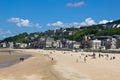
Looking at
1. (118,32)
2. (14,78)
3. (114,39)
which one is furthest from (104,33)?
(14,78)

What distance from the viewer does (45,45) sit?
196 m

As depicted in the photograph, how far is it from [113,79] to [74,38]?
164931mm

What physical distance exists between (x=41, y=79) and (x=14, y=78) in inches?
119

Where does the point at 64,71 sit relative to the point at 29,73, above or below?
above

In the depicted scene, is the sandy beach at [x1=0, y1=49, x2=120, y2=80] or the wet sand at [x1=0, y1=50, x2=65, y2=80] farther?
the wet sand at [x1=0, y1=50, x2=65, y2=80]

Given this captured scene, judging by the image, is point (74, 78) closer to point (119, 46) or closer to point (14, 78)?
point (14, 78)

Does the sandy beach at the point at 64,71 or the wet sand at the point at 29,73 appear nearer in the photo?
the sandy beach at the point at 64,71

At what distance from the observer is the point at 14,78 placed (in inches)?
1131

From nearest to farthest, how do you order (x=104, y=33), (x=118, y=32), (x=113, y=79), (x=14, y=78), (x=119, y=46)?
(x=113, y=79)
(x=14, y=78)
(x=119, y=46)
(x=118, y=32)
(x=104, y=33)

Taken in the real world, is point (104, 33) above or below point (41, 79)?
above

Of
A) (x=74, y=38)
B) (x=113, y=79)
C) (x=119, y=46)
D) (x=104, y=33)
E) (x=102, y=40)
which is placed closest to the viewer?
(x=113, y=79)

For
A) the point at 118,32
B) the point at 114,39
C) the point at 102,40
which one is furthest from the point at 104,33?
the point at 114,39

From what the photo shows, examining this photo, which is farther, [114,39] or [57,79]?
[114,39]

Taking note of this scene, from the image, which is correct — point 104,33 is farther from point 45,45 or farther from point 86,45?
point 45,45
